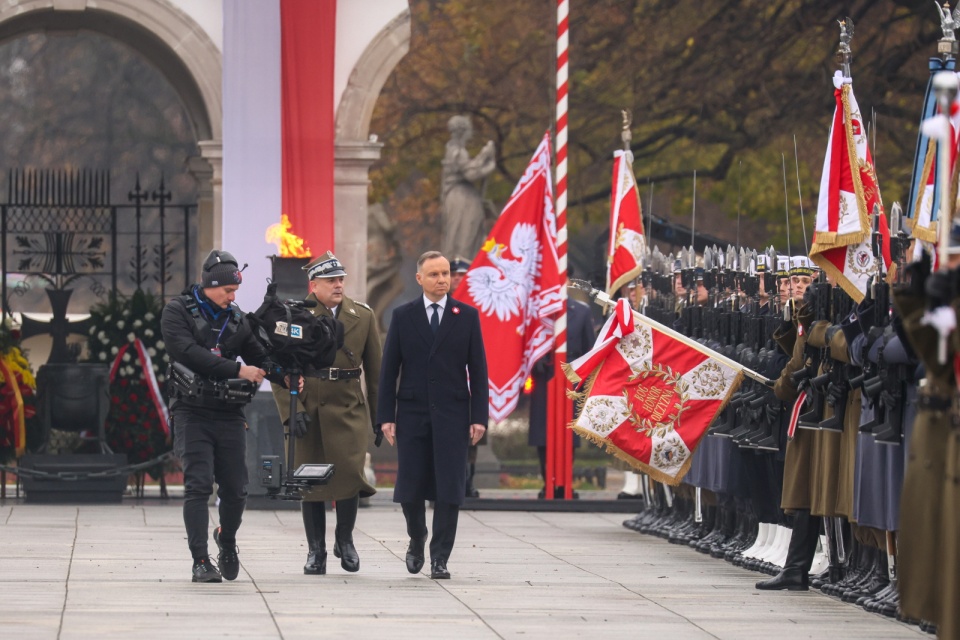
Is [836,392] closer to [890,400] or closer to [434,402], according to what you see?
[890,400]

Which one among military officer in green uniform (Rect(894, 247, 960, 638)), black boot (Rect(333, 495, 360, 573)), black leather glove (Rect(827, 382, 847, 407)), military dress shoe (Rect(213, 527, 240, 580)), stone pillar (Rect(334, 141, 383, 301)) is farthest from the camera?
stone pillar (Rect(334, 141, 383, 301))

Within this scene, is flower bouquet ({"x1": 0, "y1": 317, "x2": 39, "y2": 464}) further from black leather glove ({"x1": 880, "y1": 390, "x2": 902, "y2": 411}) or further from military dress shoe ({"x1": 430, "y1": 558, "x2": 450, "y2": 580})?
black leather glove ({"x1": 880, "y1": 390, "x2": 902, "y2": 411})

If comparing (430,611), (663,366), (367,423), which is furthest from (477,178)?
(430,611)

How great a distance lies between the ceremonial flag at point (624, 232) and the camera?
16234mm

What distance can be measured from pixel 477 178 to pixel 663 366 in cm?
1210

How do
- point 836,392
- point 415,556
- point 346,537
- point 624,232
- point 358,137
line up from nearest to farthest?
point 836,392
point 415,556
point 346,537
point 624,232
point 358,137

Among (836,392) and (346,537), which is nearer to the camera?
(836,392)

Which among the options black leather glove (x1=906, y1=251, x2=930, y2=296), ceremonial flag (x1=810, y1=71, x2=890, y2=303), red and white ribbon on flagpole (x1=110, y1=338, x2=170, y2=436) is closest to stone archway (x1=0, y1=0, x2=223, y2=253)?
→ red and white ribbon on flagpole (x1=110, y1=338, x2=170, y2=436)

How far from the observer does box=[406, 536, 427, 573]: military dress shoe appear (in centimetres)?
1122

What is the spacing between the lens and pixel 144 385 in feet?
57.0

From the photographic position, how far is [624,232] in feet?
53.9

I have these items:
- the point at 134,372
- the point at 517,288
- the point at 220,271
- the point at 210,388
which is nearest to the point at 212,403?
the point at 210,388

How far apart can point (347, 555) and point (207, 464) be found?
121 cm

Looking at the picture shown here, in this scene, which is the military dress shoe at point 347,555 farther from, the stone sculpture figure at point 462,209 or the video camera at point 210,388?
the stone sculpture figure at point 462,209
